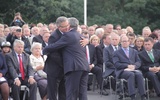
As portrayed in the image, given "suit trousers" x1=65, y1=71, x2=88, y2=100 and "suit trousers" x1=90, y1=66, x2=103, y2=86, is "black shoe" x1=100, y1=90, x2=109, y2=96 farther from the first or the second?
"suit trousers" x1=65, y1=71, x2=88, y2=100

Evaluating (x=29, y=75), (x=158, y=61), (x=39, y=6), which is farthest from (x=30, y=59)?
(x=39, y=6)

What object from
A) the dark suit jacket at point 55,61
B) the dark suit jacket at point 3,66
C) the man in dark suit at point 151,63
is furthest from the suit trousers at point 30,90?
the man in dark suit at point 151,63

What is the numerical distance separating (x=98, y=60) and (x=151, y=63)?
180cm

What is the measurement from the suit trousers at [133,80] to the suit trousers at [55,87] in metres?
2.15

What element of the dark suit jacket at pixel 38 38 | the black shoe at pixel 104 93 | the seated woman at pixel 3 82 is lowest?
the black shoe at pixel 104 93

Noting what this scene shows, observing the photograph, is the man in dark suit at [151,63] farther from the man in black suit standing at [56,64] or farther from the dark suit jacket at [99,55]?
the man in black suit standing at [56,64]

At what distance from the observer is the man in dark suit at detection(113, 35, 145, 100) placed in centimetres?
1125

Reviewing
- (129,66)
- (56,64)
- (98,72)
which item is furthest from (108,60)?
(56,64)

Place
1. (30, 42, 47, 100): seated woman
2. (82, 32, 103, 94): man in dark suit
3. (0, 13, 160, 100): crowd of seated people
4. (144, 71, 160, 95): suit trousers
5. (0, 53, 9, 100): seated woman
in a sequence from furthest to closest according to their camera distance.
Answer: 1. (82, 32, 103, 94): man in dark suit
2. (144, 71, 160, 95): suit trousers
3. (30, 42, 47, 100): seated woman
4. (0, 13, 160, 100): crowd of seated people
5. (0, 53, 9, 100): seated woman

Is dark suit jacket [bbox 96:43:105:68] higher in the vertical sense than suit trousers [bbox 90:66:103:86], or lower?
higher

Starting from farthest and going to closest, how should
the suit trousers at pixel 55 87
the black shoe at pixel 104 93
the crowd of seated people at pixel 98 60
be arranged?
1. the black shoe at pixel 104 93
2. the crowd of seated people at pixel 98 60
3. the suit trousers at pixel 55 87

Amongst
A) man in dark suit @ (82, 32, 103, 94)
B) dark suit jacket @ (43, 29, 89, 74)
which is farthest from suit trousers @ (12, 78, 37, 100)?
man in dark suit @ (82, 32, 103, 94)

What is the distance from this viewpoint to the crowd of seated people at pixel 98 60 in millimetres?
10250

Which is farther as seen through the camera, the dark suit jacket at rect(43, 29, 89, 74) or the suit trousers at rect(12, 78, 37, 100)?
the suit trousers at rect(12, 78, 37, 100)
